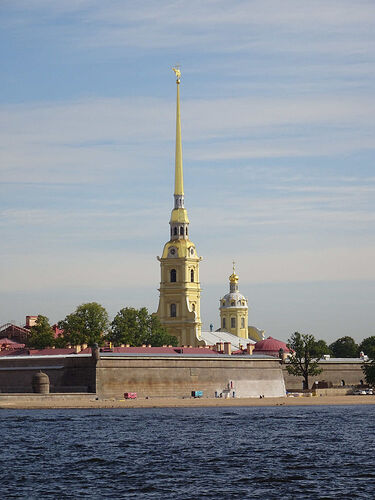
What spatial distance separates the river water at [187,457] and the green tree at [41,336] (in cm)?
6368

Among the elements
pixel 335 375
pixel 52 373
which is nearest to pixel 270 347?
pixel 335 375

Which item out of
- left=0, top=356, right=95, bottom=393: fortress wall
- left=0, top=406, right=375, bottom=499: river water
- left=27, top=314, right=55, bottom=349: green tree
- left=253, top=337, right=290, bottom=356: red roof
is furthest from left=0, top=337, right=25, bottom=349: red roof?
left=0, top=406, right=375, bottom=499: river water

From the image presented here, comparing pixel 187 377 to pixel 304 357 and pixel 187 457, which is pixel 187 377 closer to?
pixel 304 357

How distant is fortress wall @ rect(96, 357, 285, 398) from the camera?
403 ft

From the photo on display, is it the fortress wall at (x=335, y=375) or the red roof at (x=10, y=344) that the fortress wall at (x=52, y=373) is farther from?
the fortress wall at (x=335, y=375)

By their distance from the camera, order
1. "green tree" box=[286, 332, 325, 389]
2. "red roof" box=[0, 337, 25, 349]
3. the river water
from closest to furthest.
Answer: the river water
"green tree" box=[286, 332, 325, 389]
"red roof" box=[0, 337, 25, 349]

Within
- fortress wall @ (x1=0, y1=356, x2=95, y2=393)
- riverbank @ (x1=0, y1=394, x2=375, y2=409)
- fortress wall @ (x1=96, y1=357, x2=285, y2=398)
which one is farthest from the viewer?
fortress wall @ (x1=96, y1=357, x2=285, y2=398)

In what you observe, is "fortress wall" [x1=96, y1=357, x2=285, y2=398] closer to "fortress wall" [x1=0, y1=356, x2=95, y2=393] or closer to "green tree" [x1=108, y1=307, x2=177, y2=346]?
"fortress wall" [x1=0, y1=356, x2=95, y2=393]

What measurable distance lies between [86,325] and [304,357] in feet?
98.7

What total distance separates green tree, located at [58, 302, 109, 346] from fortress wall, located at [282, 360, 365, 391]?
25.5 metres

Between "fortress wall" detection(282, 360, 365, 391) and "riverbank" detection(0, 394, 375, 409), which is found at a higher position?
"fortress wall" detection(282, 360, 365, 391)

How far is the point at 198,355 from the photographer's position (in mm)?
133625

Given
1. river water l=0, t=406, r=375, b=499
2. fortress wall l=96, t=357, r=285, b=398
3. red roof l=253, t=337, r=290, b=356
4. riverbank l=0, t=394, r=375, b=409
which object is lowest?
river water l=0, t=406, r=375, b=499

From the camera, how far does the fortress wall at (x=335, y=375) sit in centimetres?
15462
